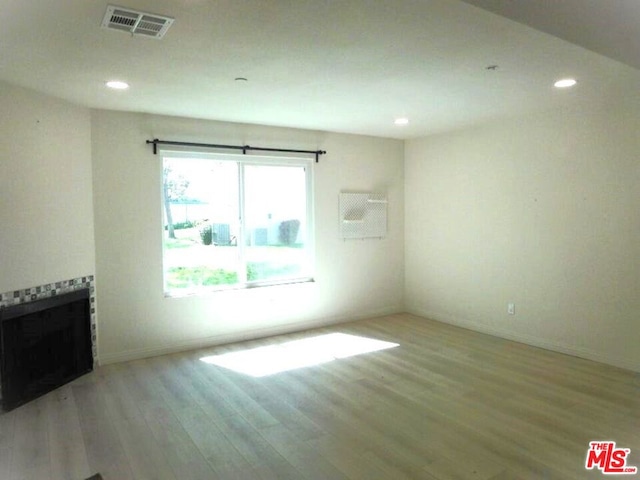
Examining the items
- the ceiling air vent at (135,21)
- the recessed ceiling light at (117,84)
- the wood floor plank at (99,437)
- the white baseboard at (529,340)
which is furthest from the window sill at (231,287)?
the ceiling air vent at (135,21)

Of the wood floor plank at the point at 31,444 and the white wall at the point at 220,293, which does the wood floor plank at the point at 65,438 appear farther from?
the white wall at the point at 220,293

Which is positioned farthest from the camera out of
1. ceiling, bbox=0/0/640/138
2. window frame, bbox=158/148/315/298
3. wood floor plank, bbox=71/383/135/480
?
window frame, bbox=158/148/315/298

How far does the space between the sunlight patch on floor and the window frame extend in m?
0.78

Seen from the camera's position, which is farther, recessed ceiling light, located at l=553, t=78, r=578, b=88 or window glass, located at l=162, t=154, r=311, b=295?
window glass, located at l=162, t=154, r=311, b=295

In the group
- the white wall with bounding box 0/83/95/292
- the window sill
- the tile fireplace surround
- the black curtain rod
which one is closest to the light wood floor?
the tile fireplace surround

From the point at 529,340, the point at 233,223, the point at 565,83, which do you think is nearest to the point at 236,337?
the point at 233,223

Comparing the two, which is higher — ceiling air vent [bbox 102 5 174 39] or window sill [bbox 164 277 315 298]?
ceiling air vent [bbox 102 5 174 39]

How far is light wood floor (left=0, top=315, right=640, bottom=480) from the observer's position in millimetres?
2436

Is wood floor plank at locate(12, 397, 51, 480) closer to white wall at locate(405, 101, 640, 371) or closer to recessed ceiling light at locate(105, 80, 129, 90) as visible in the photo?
recessed ceiling light at locate(105, 80, 129, 90)

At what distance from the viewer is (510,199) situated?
4766 mm

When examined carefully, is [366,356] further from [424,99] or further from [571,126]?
[571,126]

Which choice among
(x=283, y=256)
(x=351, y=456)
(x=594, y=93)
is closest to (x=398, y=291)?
(x=283, y=256)

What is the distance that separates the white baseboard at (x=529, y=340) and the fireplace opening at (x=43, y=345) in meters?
4.10

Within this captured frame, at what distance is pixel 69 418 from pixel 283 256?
112 inches
